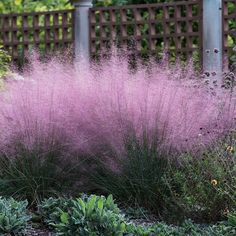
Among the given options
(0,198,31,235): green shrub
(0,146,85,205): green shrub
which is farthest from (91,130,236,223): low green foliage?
(0,198,31,235): green shrub

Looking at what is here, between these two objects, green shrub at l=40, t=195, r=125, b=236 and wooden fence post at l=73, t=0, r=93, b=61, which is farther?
wooden fence post at l=73, t=0, r=93, b=61

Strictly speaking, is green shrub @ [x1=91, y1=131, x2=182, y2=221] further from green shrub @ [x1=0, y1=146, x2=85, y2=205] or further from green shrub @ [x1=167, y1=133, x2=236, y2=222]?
green shrub @ [x1=0, y1=146, x2=85, y2=205]

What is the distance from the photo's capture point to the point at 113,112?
17.3 ft

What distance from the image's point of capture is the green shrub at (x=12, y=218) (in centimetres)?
433

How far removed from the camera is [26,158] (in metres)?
5.21

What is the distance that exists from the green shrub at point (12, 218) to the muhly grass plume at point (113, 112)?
2.53ft

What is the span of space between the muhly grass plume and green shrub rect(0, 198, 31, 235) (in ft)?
2.53

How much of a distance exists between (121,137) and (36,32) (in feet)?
16.6

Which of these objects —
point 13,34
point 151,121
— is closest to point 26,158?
point 151,121

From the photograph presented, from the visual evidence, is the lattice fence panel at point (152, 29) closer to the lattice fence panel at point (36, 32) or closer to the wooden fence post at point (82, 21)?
the wooden fence post at point (82, 21)

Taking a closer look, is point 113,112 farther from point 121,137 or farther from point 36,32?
point 36,32

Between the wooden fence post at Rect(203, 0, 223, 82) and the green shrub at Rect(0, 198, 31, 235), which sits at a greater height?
the wooden fence post at Rect(203, 0, 223, 82)

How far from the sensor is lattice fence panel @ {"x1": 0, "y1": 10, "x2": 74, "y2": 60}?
9562 mm

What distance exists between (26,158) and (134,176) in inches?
32.2
